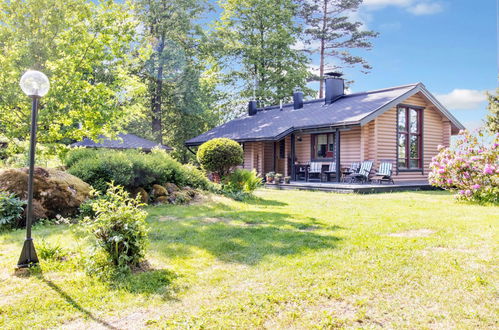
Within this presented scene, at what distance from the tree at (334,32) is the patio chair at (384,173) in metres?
16.9

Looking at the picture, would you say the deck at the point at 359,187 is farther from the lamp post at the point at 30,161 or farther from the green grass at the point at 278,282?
the lamp post at the point at 30,161

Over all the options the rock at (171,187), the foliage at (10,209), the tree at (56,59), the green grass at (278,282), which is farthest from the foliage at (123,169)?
the green grass at (278,282)

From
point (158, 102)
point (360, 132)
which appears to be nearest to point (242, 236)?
point (360, 132)

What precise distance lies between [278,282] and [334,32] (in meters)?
30.0

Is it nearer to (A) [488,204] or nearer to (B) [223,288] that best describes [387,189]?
(A) [488,204]

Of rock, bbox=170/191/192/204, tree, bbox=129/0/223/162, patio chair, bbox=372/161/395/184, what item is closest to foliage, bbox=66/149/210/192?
rock, bbox=170/191/192/204

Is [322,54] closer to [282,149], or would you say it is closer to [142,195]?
[282,149]

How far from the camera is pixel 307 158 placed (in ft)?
56.9

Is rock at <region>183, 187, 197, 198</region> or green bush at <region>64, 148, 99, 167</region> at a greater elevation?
green bush at <region>64, 148, 99, 167</region>

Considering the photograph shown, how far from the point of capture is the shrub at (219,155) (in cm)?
1103

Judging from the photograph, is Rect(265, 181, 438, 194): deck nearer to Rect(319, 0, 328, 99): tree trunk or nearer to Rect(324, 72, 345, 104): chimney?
Rect(324, 72, 345, 104): chimney

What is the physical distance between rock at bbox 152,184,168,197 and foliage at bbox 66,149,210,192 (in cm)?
14

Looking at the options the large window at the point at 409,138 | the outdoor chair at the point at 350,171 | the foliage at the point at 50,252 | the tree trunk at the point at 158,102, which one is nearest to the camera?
the foliage at the point at 50,252

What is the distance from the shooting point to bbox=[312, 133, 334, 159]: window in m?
16.6
